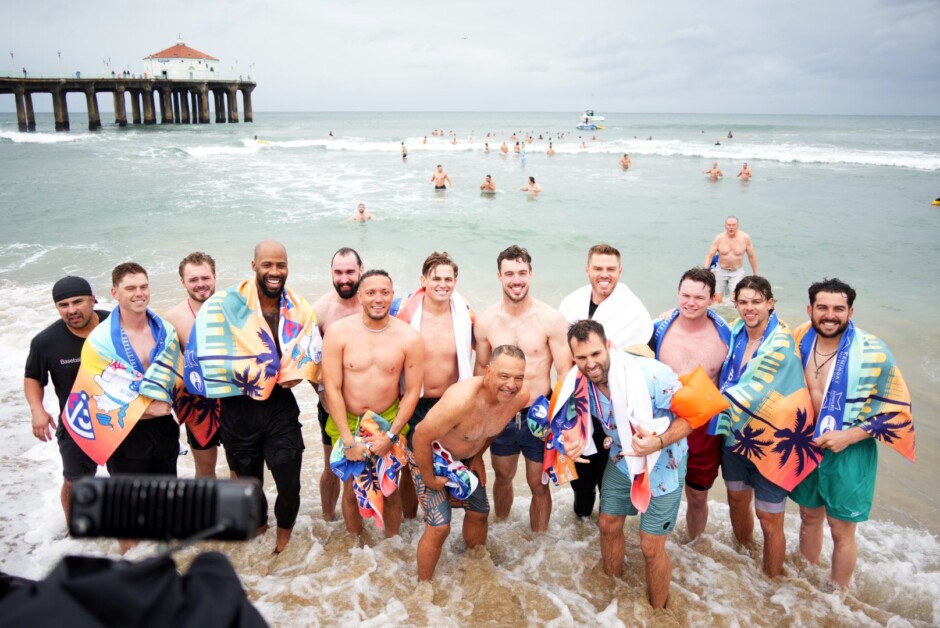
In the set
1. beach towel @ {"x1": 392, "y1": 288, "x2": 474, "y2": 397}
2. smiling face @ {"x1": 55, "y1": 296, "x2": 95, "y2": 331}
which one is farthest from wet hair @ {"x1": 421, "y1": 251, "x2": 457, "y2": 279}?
smiling face @ {"x1": 55, "y1": 296, "x2": 95, "y2": 331}

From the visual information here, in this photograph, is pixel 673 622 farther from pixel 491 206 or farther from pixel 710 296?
pixel 491 206

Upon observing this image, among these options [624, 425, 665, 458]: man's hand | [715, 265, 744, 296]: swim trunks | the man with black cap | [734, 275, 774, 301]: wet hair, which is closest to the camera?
[624, 425, 665, 458]: man's hand

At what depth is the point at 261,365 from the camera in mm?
3477

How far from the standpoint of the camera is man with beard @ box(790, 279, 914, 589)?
9.98 feet

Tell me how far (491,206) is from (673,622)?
51.0ft

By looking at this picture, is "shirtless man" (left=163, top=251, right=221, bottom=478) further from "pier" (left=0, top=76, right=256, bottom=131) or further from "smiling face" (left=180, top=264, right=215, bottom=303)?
"pier" (left=0, top=76, right=256, bottom=131)

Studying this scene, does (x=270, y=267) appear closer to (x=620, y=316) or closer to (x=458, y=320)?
(x=458, y=320)

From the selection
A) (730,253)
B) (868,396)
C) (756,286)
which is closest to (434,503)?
(756,286)

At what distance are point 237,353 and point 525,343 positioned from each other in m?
1.75

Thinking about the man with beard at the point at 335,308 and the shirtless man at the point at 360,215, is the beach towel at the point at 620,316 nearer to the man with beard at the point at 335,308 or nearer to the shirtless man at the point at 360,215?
the man with beard at the point at 335,308

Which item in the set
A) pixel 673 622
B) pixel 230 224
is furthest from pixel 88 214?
pixel 673 622

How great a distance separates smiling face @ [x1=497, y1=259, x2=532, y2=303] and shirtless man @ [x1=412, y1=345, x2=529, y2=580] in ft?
2.14

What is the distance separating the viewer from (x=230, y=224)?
577 inches

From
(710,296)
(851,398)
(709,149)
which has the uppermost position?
(709,149)
